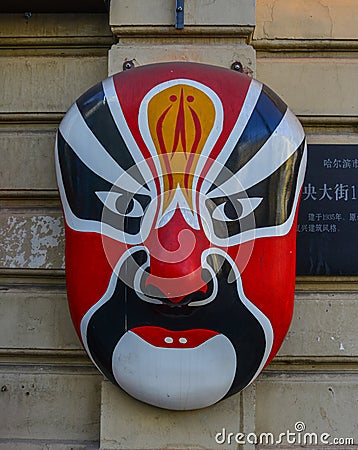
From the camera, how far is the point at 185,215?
2057 mm

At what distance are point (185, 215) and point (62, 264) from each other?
77 centimetres

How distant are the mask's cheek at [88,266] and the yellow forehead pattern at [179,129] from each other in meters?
0.29

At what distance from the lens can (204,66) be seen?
2297mm

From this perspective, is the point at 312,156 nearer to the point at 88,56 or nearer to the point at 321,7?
the point at 321,7

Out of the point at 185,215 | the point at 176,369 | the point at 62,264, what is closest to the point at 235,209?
the point at 185,215

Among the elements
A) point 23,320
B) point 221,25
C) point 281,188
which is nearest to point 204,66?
Answer: point 221,25

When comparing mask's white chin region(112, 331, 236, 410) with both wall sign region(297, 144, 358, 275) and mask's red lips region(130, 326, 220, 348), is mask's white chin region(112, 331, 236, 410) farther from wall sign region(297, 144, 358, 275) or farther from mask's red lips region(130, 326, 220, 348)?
wall sign region(297, 144, 358, 275)

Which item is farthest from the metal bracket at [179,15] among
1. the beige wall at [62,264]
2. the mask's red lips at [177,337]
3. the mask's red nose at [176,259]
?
the mask's red lips at [177,337]

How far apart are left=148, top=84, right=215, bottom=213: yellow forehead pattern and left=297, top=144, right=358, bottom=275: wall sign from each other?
63cm

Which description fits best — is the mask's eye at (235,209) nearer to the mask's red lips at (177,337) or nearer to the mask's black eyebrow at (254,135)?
the mask's black eyebrow at (254,135)

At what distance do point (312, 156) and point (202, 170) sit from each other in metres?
0.67

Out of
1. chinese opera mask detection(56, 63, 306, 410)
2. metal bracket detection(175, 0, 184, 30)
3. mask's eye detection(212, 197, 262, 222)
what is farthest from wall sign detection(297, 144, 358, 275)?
metal bracket detection(175, 0, 184, 30)

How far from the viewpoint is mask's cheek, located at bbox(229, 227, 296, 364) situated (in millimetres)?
2162

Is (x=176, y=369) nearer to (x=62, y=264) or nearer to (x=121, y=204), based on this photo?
(x=121, y=204)
